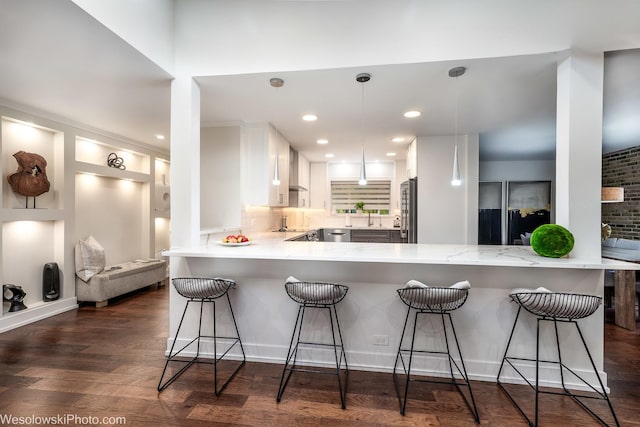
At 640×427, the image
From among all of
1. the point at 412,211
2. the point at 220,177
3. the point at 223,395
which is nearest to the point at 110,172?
the point at 220,177

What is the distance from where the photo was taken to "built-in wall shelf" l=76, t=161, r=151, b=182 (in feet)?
Answer: 13.5

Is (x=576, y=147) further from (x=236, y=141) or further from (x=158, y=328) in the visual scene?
(x=158, y=328)

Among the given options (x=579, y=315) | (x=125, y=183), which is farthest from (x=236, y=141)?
(x=579, y=315)

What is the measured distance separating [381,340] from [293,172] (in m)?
3.68

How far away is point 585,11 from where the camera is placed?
218 centimetres

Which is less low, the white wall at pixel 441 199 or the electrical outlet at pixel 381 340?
the white wall at pixel 441 199

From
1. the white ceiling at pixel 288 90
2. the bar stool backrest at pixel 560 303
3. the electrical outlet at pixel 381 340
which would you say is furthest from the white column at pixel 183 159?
the bar stool backrest at pixel 560 303

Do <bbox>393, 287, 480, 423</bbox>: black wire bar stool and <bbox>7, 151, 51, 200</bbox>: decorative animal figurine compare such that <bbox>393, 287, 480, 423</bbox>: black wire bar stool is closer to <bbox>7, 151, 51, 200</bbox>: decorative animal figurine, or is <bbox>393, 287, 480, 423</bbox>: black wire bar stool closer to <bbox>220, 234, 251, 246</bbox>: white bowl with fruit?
<bbox>220, 234, 251, 246</bbox>: white bowl with fruit

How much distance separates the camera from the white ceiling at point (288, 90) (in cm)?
211

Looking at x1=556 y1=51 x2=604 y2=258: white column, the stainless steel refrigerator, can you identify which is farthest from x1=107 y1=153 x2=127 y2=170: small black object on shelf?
x1=556 y1=51 x2=604 y2=258: white column

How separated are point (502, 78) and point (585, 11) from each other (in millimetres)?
630

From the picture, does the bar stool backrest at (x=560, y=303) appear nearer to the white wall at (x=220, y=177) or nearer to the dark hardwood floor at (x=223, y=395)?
the dark hardwood floor at (x=223, y=395)

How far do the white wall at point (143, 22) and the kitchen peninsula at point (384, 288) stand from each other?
5.14 feet

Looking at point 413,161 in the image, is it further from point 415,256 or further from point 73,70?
point 73,70
